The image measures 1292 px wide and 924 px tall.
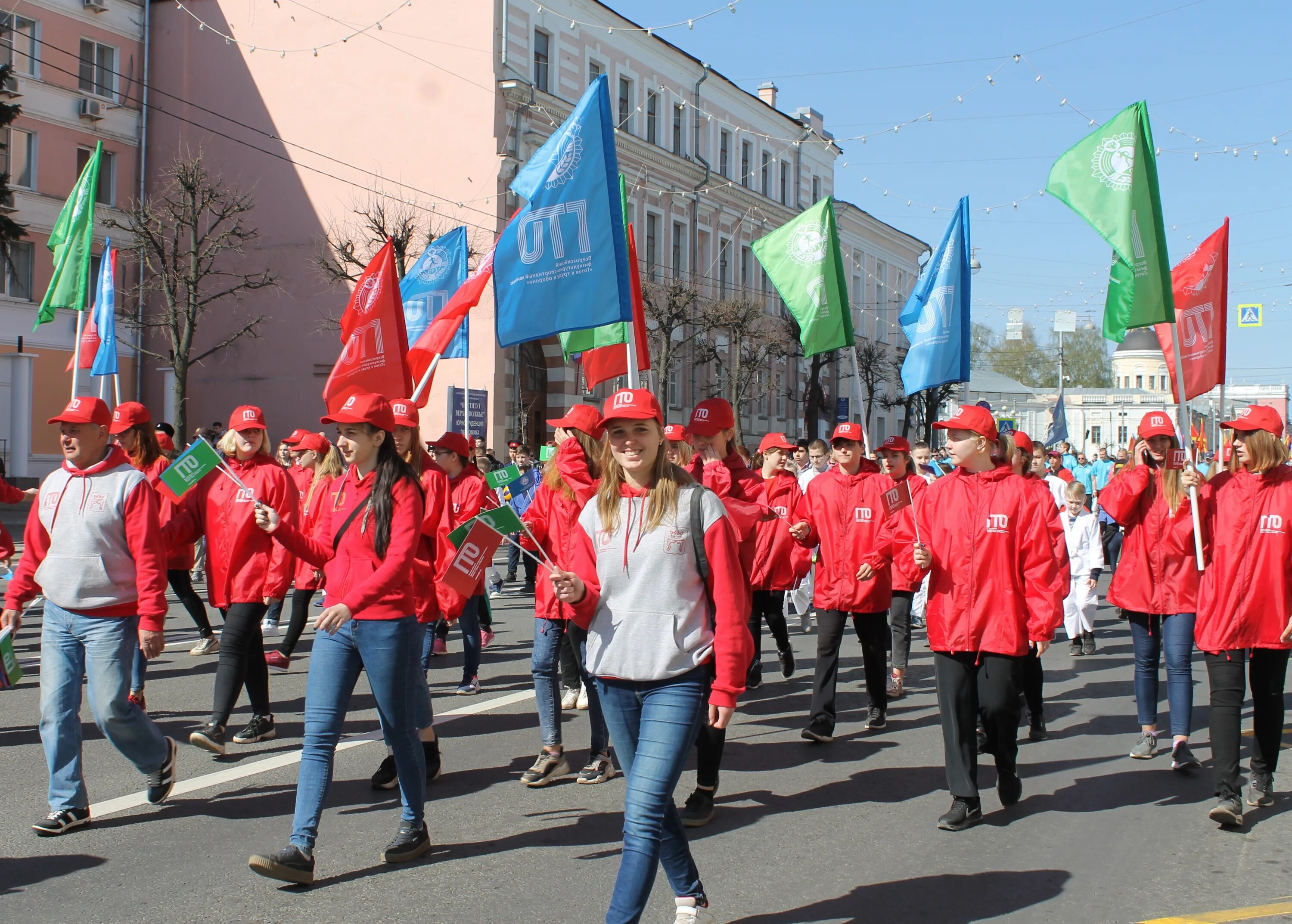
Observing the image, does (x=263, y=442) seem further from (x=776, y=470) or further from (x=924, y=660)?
(x=924, y=660)

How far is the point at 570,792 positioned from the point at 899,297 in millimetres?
56202

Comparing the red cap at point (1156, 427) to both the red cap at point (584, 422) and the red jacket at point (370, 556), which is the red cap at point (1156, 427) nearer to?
the red cap at point (584, 422)

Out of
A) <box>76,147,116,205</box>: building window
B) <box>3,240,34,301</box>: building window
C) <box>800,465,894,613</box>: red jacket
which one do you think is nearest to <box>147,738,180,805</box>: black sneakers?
<box>800,465,894,613</box>: red jacket

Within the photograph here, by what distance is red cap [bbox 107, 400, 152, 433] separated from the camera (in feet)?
22.3

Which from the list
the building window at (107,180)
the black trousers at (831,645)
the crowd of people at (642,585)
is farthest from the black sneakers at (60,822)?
the building window at (107,180)

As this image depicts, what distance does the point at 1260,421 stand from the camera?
610 cm

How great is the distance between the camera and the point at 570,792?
253 inches

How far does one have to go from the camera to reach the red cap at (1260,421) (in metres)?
6.07

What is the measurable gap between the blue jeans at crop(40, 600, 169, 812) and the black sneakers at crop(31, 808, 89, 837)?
0.02 metres

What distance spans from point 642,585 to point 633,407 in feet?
1.85

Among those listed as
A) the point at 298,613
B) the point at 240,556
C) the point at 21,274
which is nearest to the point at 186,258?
the point at 21,274

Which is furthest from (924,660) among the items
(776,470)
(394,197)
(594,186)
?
(394,197)

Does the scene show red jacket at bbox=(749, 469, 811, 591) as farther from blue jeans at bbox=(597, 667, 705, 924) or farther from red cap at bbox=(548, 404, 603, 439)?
blue jeans at bbox=(597, 667, 705, 924)

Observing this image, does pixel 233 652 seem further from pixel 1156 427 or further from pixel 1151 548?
pixel 1156 427
